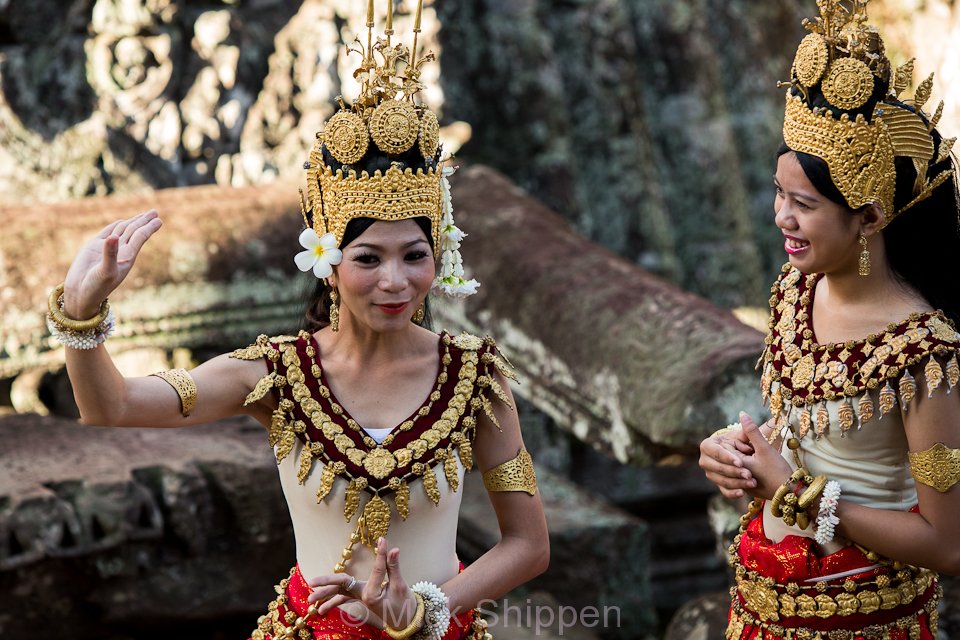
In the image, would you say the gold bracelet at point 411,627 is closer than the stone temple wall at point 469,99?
Yes

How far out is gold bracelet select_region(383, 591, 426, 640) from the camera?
296 cm

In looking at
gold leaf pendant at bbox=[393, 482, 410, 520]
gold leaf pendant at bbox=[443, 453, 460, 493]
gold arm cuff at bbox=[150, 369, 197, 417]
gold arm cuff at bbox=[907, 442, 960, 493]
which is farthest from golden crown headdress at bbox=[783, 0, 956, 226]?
gold arm cuff at bbox=[150, 369, 197, 417]

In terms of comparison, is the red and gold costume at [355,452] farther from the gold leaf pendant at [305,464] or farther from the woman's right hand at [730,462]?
the woman's right hand at [730,462]

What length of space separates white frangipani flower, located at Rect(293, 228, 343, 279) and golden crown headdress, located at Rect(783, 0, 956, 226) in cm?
103

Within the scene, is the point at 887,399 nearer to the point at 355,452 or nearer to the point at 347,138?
the point at 355,452

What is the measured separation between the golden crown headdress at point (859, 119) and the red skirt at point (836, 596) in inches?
30.6

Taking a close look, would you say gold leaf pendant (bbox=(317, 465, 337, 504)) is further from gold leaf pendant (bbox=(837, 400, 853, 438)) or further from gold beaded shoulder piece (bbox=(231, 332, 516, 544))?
gold leaf pendant (bbox=(837, 400, 853, 438))

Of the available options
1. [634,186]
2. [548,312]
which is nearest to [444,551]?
[548,312]

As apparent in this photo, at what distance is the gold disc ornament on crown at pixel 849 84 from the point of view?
3.06 m

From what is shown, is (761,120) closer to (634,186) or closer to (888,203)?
(634,186)

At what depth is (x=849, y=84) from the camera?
3.07 metres

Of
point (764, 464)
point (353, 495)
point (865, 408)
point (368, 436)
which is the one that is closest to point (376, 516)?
point (353, 495)

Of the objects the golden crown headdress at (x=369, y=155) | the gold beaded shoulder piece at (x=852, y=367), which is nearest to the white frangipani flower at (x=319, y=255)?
the golden crown headdress at (x=369, y=155)

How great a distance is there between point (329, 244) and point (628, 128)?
5.71 m
